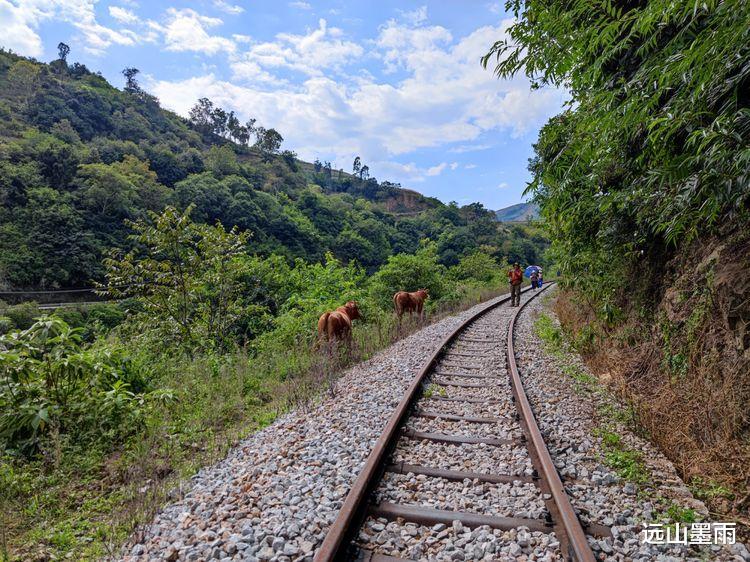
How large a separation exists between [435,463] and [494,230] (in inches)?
3145

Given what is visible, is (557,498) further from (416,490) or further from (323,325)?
(323,325)

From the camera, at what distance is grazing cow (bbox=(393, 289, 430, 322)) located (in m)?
12.0

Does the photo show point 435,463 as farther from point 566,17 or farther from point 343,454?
point 566,17

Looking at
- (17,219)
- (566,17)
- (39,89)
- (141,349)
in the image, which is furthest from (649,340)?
(39,89)

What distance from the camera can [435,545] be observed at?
2.57 metres

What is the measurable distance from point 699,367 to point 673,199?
172cm

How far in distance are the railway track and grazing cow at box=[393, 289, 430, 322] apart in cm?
650

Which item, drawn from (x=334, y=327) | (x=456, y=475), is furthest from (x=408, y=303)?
(x=456, y=475)

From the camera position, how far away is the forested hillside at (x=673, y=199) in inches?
101

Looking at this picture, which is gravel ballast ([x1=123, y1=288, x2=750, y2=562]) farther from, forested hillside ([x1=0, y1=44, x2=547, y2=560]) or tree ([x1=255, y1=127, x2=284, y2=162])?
tree ([x1=255, y1=127, x2=284, y2=162])

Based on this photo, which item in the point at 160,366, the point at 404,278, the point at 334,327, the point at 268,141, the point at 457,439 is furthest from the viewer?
the point at 268,141

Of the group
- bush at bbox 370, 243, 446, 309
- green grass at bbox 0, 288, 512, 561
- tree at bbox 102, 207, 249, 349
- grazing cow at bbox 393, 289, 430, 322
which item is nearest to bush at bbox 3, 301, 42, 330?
tree at bbox 102, 207, 249, 349

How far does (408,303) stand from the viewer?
12.2m

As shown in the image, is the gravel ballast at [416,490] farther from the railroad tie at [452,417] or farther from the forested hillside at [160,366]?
the forested hillside at [160,366]
